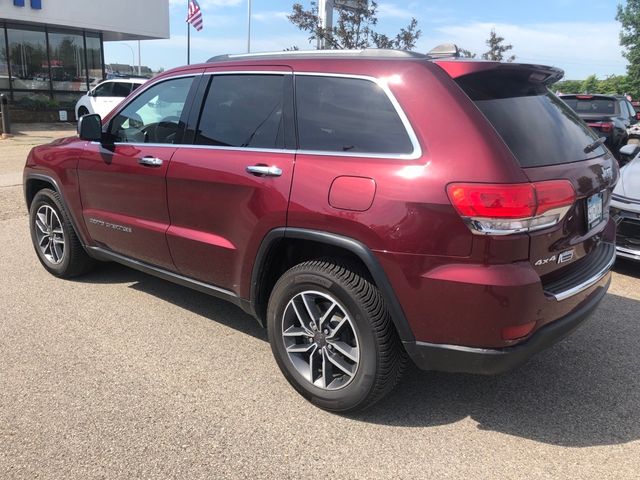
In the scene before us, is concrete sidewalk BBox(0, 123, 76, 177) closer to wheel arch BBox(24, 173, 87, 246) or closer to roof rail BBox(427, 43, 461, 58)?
wheel arch BBox(24, 173, 87, 246)

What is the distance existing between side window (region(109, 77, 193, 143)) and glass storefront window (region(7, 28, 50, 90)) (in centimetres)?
2021

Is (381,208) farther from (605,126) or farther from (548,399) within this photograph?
(605,126)

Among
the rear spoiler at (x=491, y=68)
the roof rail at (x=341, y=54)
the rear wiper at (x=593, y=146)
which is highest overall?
the roof rail at (x=341, y=54)

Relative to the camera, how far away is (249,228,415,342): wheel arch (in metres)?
2.66

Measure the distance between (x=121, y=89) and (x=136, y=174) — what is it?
15142 millimetres

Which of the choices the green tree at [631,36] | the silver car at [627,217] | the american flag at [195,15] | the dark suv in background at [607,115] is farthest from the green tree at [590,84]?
the silver car at [627,217]

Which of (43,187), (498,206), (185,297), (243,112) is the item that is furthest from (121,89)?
(498,206)

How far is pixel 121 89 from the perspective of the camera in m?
17.6

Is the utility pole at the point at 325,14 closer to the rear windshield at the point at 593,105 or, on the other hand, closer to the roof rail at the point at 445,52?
the rear windshield at the point at 593,105

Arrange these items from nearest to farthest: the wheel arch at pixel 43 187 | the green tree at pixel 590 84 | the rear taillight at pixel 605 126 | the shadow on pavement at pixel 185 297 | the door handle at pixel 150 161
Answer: the door handle at pixel 150 161
the shadow on pavement at pixel 185 297
the wheel arch at pixel 43 187
the rear taillight at pixel 605 126
the green tree at pixel 590 84

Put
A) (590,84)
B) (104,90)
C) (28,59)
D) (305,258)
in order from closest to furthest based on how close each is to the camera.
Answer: (305,258) < (104,90) < (28,59) < (590,84)

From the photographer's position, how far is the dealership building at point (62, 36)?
67.6 ft

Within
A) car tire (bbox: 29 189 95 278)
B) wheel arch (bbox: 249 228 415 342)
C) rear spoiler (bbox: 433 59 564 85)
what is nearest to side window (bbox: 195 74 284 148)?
wheel arch (bbox: 249 228 415 342)

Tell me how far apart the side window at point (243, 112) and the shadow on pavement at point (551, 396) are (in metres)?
1.41
